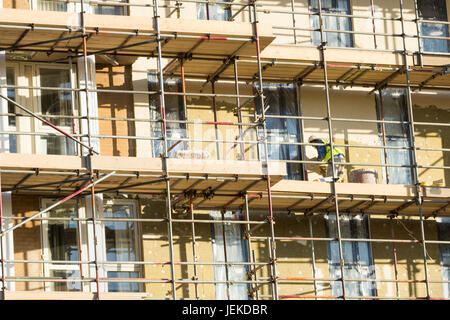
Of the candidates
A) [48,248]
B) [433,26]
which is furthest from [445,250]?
[48,248]

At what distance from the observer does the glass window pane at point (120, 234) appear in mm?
24391

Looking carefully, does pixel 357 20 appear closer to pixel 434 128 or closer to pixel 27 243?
pixel 434 128

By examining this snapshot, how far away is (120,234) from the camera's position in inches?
966

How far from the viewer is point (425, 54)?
87.1 ft

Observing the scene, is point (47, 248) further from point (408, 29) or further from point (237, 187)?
point (408, 29)

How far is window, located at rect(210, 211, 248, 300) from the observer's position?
82.0ft

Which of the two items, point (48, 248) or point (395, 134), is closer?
point (48, 248)

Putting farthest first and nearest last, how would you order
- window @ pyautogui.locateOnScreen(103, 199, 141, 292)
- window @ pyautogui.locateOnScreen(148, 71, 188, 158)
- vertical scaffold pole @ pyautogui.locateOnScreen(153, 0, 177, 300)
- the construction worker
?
the construction worker < window @ pyautogui.locateOnScreen(148, 71, 188, 158) < window @ pyautogui.locateOnScreen(103, 199, 141, 292) < vertical scaffold pole @ pyautogui.locateOnScreen(153, 0, 177, 300)

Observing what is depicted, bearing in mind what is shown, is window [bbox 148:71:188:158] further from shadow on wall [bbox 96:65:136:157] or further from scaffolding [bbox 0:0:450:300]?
shadow on wall [bbox 96:65:136:157]

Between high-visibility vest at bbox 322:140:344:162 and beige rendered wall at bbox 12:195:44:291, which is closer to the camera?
beige rendered wall at bbox 12:195:44:291

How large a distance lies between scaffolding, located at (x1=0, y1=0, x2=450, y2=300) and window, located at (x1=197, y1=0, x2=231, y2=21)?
13 cm

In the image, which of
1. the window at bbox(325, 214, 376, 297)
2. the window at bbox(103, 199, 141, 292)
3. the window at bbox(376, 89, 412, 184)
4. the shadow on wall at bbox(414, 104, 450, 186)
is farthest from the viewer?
the shadow on wall at bbox(414, 104, 450, 186)

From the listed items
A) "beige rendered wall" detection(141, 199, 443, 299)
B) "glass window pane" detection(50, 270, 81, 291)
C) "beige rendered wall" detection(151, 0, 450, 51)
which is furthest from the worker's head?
"glass window pane" detection(50, 270, 81, 291)

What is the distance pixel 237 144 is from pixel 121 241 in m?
2.73
